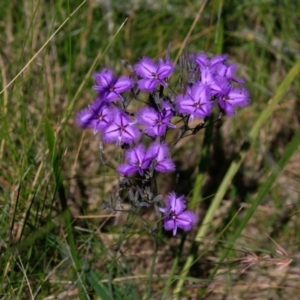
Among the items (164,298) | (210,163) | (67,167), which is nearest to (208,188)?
(210,163)

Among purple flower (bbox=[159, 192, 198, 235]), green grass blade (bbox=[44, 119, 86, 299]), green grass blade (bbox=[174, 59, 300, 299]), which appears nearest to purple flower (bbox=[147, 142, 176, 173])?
purple flower (bbox=[159, 192, 198, 235])

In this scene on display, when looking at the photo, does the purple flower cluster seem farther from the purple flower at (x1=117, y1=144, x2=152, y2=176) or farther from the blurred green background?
the blurred green background

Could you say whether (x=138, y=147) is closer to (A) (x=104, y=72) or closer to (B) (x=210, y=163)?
(A) (x=104, y=72)

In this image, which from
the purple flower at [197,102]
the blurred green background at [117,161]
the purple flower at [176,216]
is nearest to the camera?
the purple flower at [197,102]

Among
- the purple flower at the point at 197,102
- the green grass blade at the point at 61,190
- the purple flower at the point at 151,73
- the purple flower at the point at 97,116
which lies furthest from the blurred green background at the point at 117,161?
the purple flower at the point at 197,102

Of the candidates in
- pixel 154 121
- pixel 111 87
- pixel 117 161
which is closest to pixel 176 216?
pixel 154 121

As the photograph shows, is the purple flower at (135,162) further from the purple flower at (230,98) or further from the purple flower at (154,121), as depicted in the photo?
the purple flower at (230,98)
